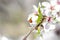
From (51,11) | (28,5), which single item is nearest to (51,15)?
(51,11)

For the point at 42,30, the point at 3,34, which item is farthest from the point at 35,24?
the point at 3,34

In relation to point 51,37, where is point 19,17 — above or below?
above

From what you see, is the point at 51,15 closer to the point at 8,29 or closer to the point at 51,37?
the point at 51,37
